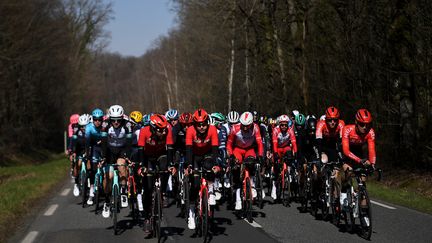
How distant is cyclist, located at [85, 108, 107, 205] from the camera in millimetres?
13045

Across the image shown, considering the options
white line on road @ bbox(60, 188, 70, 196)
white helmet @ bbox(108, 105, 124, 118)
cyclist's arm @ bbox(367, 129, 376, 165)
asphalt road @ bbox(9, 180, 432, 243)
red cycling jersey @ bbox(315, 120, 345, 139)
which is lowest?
asphalt road @ bbox(9, 180, 432, 243)

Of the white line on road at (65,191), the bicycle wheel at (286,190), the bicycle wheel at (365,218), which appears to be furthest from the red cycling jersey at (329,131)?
the white line on road at (65,191)

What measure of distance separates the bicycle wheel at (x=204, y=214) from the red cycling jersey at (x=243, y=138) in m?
2.68

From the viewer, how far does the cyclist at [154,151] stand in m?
9.80

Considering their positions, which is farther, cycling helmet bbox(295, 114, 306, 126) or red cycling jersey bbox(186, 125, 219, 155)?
cycling helmet bbox(295, 114, 306, 126)

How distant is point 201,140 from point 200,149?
187 mm

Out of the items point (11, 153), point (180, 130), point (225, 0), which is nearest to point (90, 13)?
point (11, 153)

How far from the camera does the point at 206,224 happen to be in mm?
9469

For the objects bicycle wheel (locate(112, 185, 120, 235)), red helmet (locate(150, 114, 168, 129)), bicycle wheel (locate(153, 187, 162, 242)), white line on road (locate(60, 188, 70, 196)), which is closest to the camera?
bicycle wheel (locate(153, 187, 162, 242))

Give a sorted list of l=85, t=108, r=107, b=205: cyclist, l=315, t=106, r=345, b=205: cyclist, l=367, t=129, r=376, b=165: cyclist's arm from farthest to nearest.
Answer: l=85, t=108, r=107, b=205: cyclist
l=315, t=106, r=345, b=205: cyclist
l=367, t=129, r=376, b=165: cyclist's arm

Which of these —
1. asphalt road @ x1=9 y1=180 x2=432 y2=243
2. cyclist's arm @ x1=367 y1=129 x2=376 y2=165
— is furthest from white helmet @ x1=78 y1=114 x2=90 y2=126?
cyclist's arm @ x1=367 y1=129 x2=376 y2=165

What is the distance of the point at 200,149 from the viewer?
33.6 feet

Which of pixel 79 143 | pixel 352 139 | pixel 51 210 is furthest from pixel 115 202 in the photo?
pixel 79 143

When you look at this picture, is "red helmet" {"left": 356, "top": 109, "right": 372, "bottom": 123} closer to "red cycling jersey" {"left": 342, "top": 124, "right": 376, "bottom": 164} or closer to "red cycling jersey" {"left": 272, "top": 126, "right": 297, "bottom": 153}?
"red cycling jersey" {"left": 342, "top": 124, "right": 376, "bottom": 164}
